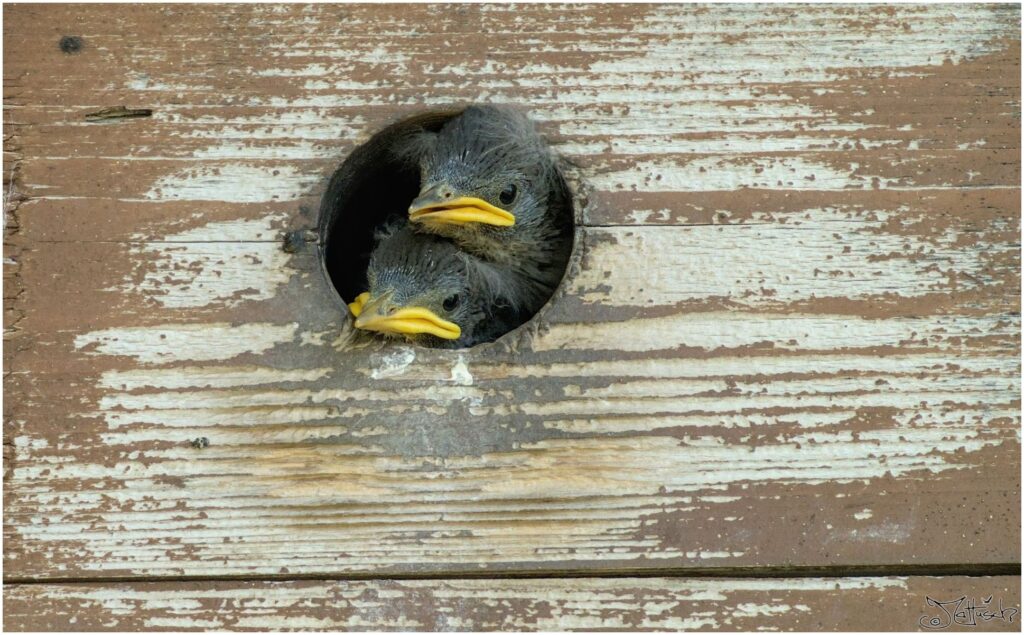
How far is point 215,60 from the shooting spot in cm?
151

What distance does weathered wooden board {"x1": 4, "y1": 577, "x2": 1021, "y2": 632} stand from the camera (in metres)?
1.40

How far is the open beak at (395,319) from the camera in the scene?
1448 mm

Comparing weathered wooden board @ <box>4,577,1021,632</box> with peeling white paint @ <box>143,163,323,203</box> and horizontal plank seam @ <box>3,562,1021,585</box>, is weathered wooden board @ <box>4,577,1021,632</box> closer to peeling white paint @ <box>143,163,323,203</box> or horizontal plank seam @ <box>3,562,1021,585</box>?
horizontal plank seam @ <box>3,562,1021,585</box>

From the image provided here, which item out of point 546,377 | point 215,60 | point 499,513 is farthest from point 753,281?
point 215,60

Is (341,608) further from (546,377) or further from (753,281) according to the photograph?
(753,281)

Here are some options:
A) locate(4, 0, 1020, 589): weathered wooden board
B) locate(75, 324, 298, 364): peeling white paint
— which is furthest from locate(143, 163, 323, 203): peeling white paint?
locate(75, 324, 298, 364): peeling white paint

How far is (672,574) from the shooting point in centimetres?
141

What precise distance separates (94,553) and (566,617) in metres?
0.70

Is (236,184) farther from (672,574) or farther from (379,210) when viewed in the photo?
(672,574)

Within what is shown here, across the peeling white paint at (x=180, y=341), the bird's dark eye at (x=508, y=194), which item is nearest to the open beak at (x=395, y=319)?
the peeling white paint at (x=180, y=341)

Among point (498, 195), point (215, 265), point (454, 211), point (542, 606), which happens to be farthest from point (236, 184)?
point (542, 606)

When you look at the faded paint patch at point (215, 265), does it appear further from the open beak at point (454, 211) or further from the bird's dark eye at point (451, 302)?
the bird's dark eye at point (451, 302)

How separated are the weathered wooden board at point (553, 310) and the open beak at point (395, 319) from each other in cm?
4

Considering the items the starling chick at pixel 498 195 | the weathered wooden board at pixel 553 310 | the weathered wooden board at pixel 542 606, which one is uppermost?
the starling chick at pixel 498 195
